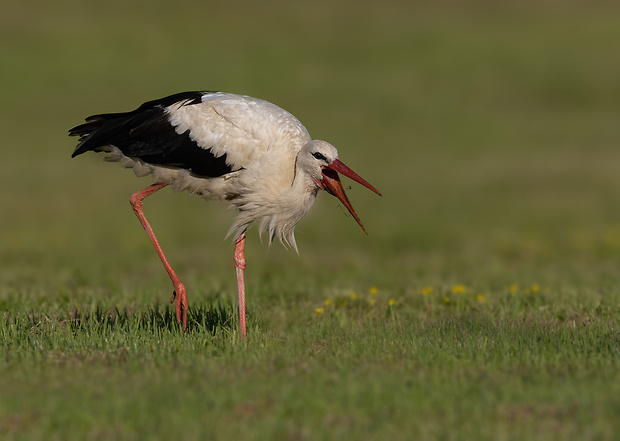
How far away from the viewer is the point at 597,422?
4590 mm

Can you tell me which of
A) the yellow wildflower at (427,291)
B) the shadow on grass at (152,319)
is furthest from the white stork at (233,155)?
the yellow wildflower at (427,291)

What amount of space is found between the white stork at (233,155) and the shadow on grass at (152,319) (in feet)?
0.66

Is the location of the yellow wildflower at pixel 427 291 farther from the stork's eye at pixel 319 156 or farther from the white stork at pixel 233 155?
the stork's eye at pixel 319 156

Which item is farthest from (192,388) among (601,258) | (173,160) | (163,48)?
(163,48)

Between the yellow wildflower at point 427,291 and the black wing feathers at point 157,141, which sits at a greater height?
the black wing feathers at point 157,141

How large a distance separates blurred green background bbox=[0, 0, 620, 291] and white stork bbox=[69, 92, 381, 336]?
0.55 metres

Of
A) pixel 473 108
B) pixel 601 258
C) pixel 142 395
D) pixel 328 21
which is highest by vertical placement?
pixel 328 21

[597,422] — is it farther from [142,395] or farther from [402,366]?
[142,395]

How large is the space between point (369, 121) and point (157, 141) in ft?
77.4

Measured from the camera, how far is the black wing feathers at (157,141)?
25.0ft

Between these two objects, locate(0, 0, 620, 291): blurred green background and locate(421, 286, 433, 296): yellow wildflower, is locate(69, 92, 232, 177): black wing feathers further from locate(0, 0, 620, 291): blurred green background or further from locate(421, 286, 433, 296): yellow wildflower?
locate(421, 286, 433, 296): yellow wildflower

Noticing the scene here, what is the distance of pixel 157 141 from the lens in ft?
25.5

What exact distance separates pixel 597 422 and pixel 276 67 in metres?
32.9

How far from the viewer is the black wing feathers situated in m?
7.63
